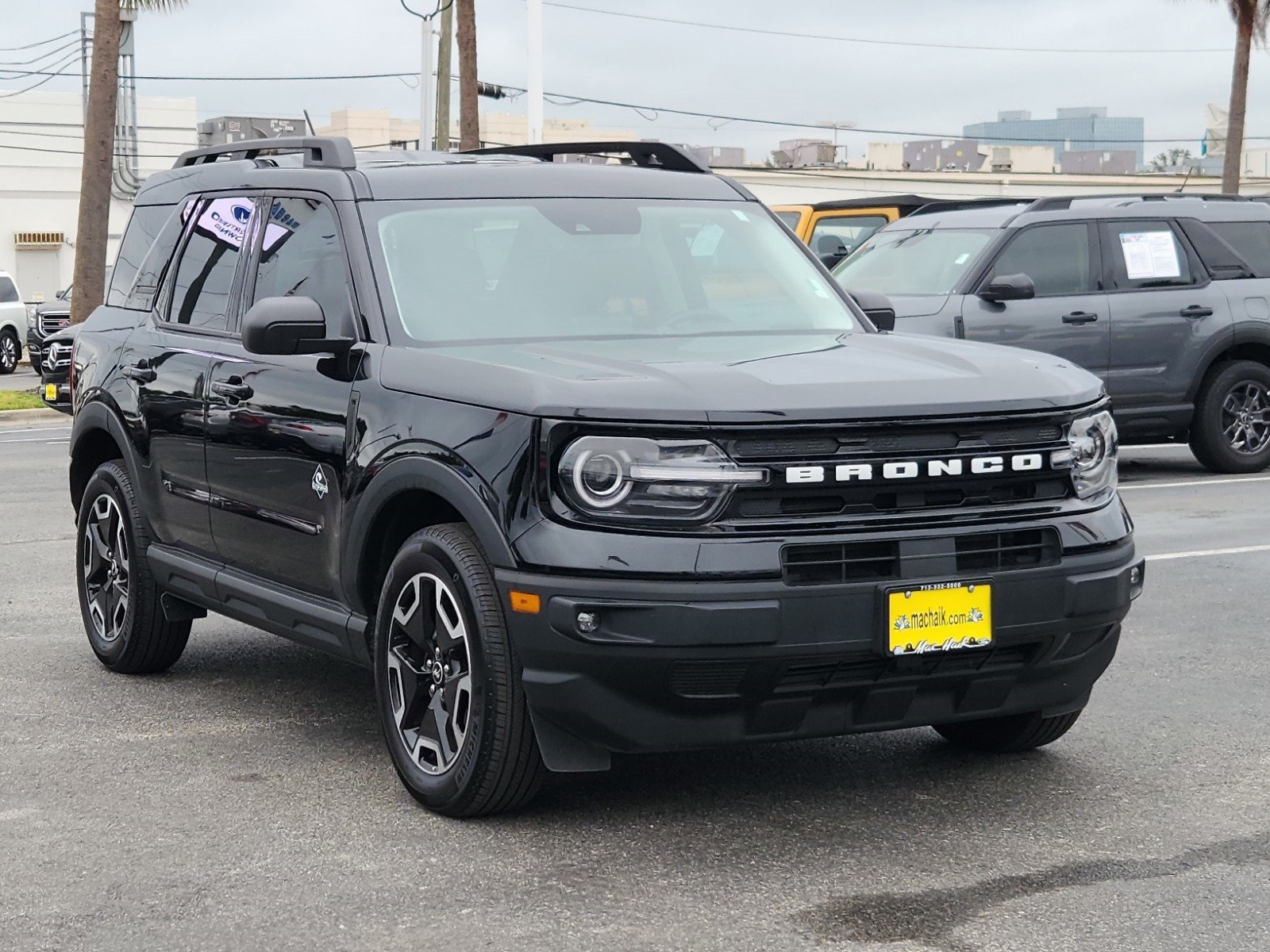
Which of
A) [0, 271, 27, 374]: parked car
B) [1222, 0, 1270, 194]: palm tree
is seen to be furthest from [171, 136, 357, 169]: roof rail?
[1222, 0, 1270, 194]: palm tree

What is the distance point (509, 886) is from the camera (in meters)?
4.45

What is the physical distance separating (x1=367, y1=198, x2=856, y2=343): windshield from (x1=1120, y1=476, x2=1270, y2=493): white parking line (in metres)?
7.30

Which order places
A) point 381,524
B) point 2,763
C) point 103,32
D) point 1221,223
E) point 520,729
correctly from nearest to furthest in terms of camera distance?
1. point 520,729
2. point 381,524
3. point 2,763
4. point 1221,223
5. point 103,32

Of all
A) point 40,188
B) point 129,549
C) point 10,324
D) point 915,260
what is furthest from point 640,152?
point 40,188

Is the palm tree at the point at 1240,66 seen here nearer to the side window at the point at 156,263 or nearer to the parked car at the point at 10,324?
the parked car at the point at 10,324

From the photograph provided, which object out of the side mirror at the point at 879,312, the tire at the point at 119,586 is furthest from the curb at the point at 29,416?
the side mirror at the point at 879,312

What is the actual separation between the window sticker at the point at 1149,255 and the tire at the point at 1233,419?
0.84m

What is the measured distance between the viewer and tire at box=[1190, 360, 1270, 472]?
44.0ft

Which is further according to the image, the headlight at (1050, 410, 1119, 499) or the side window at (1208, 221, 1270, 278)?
the side window at (1208, 221, 1270, 278)

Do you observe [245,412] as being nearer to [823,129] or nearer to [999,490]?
[999,490]

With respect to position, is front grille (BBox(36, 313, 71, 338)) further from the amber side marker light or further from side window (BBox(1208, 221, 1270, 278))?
the amber side marker light

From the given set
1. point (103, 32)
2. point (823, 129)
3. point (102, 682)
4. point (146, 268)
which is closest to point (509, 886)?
point (102, 682)

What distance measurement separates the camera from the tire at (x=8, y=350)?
3159 centimetres

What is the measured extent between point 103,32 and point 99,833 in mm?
21648
